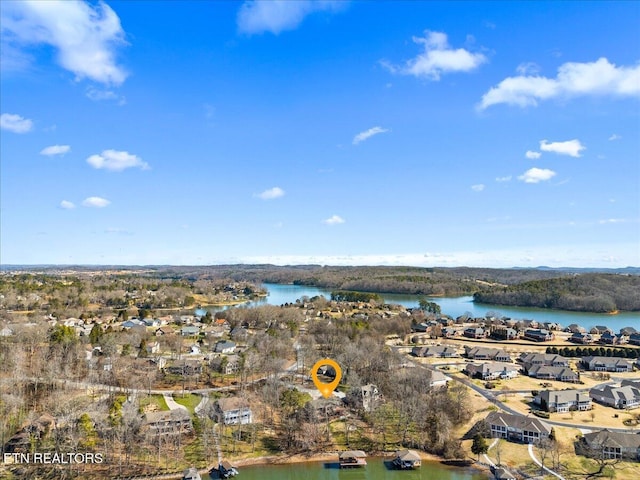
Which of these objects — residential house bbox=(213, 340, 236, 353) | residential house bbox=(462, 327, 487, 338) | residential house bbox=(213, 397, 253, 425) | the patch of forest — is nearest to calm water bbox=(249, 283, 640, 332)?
the patch of forest

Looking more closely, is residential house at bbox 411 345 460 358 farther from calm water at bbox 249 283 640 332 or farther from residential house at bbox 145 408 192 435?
calm water at bbox 249 283 640 332

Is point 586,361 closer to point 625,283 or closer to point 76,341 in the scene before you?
point 76,341

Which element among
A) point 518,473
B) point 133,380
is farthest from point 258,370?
point 518,473

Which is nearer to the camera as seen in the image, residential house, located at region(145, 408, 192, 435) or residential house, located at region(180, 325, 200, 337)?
residential house, located at region(145, 408, 192, 435)

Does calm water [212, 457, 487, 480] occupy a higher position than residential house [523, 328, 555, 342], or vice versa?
residential house [523, 328, 555, 342]

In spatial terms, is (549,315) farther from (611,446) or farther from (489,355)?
(611,446)
